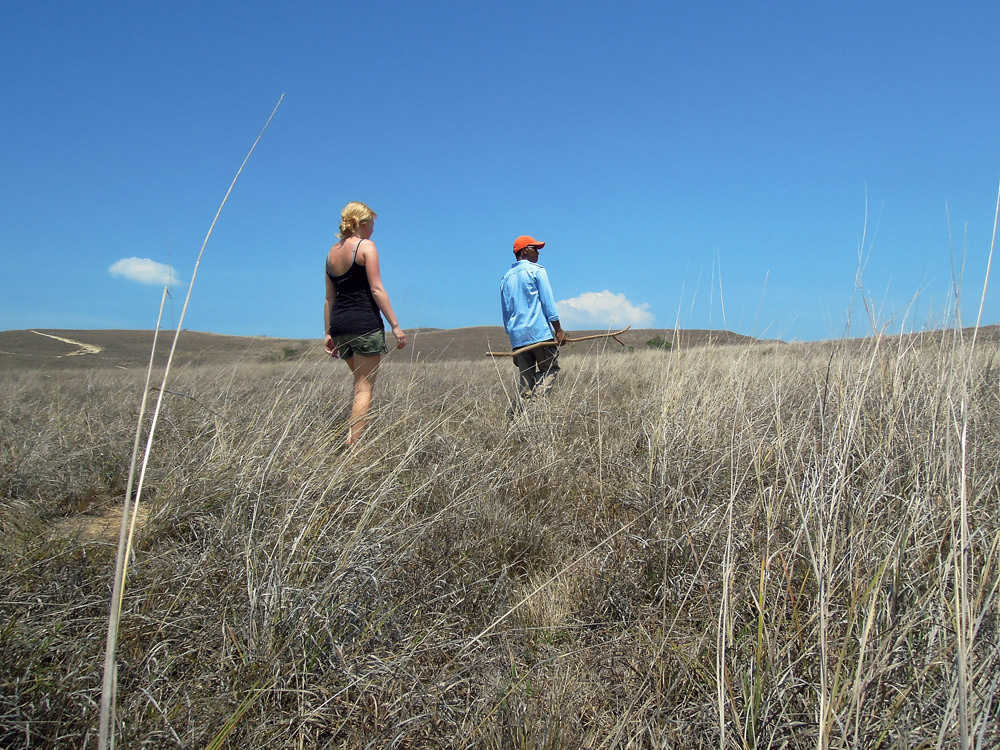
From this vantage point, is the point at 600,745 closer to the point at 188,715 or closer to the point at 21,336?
the point at 188,715

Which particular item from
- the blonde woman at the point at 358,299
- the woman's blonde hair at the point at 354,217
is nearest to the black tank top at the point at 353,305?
the blonde woman at the point at 358,299

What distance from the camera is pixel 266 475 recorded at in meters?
1.90

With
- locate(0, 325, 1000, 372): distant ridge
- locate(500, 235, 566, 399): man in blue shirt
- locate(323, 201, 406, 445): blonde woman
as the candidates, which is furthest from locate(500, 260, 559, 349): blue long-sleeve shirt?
locate(323, 201, 406, 445): blonde woman

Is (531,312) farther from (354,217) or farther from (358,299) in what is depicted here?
(354,217)

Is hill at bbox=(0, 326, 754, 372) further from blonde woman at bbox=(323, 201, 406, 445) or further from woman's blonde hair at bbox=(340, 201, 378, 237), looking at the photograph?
woman's blonde hair at bbox=(340, 201, 378, 237)

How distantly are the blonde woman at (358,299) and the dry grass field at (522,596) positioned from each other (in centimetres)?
113

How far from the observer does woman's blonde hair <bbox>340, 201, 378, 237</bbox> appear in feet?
11.4

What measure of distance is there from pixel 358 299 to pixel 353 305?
51mm

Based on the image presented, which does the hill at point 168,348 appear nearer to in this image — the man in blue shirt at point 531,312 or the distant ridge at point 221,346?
the distant ridge at point 221,346

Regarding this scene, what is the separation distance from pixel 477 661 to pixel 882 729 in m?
0.85

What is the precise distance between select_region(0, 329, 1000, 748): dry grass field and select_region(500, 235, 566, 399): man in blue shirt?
199 centimetres

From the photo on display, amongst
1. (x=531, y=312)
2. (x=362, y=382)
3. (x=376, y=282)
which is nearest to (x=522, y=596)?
(x=362, y=382)

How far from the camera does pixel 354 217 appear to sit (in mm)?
3484

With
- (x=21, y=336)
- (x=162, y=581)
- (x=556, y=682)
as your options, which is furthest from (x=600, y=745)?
(x=21, y=336)
